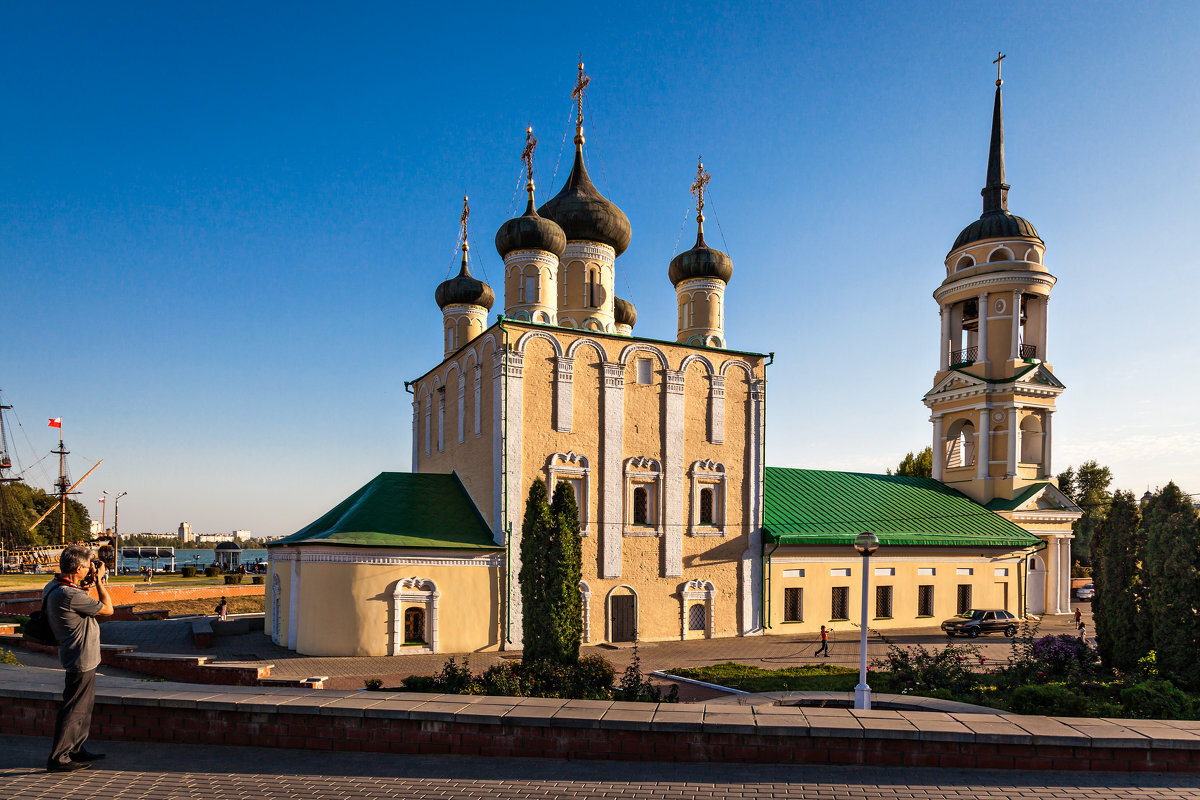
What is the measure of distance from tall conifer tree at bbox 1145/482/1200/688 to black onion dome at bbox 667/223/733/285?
57.6 ft

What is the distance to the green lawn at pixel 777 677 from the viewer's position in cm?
1598

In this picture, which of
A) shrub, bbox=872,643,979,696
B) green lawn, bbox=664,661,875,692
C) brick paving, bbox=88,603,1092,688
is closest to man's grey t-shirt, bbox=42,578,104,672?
brick paving, bbox=88,603,1092,688

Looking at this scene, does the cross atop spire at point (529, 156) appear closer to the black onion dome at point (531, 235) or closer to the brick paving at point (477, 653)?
the black onion dome at point (531, 235)

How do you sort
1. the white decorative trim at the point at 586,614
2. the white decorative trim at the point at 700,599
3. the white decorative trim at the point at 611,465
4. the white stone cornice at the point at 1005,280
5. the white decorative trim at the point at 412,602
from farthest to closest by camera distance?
the white stone cornice at the point at 1005,280
the white decorative trim at the point at 700,599
the white decorative trim at the point at 611,465
the white decorative trim at the point at 586,614
the white decorative trim at the point at 412,602

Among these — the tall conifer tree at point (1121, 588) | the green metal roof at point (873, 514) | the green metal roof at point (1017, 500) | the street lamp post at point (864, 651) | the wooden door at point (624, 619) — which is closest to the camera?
the street lamp post at point (864, 651)

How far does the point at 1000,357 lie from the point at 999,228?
19.0 feet

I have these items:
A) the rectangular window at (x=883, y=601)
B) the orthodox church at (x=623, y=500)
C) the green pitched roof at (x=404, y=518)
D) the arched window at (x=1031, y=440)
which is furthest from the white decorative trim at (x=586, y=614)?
the arched window at (x=1031, y=440)

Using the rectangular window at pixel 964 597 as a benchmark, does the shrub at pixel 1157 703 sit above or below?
above

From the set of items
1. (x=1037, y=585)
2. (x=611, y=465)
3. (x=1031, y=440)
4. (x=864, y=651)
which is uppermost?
(x=1031, y=440)

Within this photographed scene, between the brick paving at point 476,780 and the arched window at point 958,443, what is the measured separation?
31.3 m

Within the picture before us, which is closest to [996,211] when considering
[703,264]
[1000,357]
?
[1000,357]

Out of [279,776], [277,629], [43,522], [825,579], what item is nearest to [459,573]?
[277,629]

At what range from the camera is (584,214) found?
89.8 ft

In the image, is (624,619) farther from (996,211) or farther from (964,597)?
(996,211)
